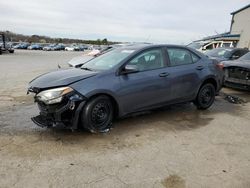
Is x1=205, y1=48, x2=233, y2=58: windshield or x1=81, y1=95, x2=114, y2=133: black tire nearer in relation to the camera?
x1=81, y1=95, x2=114, y2=133: black tire

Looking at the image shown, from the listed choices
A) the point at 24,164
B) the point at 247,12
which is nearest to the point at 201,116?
the point at 24,164

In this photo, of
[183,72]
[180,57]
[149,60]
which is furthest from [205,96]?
[149,60]

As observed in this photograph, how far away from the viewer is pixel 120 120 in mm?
5859

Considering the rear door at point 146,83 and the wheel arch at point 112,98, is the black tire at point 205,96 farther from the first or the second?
the wheel arch at point 112,98

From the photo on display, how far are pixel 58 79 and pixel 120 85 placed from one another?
1.09 meters

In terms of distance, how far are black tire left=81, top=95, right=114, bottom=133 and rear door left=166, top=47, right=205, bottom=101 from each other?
1.59m

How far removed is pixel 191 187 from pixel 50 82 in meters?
2.83

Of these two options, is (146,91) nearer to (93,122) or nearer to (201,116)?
(93,122)

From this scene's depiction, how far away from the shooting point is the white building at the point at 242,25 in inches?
1143

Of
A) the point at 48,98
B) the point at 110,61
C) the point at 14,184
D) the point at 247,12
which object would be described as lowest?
the point at 14,184

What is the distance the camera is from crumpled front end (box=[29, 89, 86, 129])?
15.2ft

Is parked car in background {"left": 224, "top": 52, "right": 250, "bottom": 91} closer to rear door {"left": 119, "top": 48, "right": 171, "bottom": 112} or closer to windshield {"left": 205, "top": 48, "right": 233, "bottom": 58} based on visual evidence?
windshield {"left": 205, "top": 48, "right": 233, "bottom": 58}

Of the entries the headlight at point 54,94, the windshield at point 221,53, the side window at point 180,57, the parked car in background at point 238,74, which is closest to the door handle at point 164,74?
the side window at point 180,57

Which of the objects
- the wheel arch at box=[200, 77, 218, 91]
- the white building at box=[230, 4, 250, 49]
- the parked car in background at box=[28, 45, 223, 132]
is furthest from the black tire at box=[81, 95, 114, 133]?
the white building at box=[230, 4, 250, 49]
